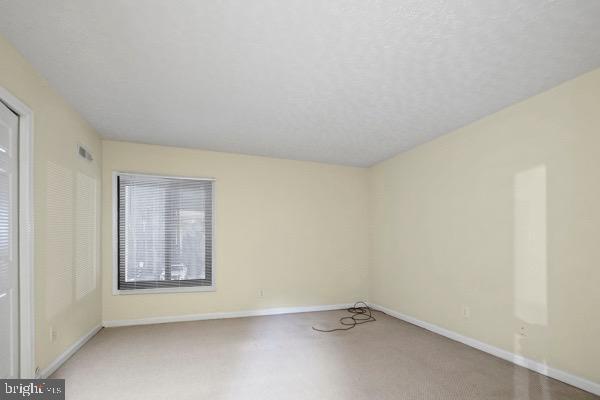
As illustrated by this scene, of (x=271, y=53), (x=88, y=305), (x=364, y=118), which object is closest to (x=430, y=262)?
(x=364, y=118)

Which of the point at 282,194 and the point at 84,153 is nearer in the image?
the point at 84,153

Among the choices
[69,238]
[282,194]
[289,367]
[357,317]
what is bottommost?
[357,317]

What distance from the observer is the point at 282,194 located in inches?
221

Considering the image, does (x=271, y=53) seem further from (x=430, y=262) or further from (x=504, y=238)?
(x=430, y=262)

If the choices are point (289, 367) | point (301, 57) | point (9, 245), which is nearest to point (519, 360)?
point (289, 367)

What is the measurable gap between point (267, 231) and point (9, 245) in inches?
136

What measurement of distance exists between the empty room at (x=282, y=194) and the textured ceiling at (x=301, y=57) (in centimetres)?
2

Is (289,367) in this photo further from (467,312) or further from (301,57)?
(301,57)

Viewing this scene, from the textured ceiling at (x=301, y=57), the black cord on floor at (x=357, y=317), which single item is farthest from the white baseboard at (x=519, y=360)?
the textured ceiling at (x=301, y=57)

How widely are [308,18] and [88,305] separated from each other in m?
4.08

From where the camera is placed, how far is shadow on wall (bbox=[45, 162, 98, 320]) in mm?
3011

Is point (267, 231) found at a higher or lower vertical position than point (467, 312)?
higher

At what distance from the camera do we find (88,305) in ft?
13.2

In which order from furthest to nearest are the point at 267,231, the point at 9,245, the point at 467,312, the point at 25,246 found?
the point at 267,231
the point at 467,312
the point at 25,246
the point at 9,245
